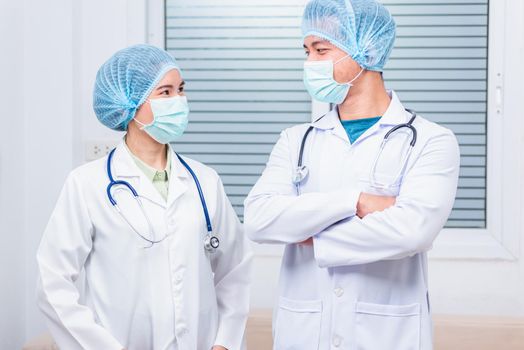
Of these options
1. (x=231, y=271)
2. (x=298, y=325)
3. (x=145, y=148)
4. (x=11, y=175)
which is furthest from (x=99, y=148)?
(x=298, y=325)

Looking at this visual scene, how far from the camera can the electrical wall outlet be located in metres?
2.89

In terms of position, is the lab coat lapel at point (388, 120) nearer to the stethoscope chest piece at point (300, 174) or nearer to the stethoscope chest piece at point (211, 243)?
the stethoscope chest piece at point (300, 174)

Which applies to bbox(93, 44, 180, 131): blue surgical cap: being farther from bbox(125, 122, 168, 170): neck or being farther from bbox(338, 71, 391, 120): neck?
bbox(338, 71, 391, 120): neck

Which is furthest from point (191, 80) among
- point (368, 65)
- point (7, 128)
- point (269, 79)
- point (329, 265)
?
point (329, 265)

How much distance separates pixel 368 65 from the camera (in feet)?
5.96

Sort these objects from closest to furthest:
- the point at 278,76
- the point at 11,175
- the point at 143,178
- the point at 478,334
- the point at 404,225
Answer: the point at 404,225 → the point at 143,178 → the point at 478,334 → the point at 11,175 → the point at 278,76

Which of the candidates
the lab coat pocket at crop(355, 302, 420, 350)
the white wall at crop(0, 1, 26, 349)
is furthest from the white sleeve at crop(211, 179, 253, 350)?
the white wall at crop(0, 1, 26, 349)

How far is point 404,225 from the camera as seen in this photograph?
1.62 metres

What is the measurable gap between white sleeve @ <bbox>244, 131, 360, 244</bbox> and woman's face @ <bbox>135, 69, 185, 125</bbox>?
329mm

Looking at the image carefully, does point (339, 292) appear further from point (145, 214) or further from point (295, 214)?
point (145, 214)

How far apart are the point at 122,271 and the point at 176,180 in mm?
265

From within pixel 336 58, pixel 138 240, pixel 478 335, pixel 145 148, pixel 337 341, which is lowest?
pixel 478 335

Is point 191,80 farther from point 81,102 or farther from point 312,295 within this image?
point 312,295

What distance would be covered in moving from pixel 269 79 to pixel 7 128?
1.03 m
